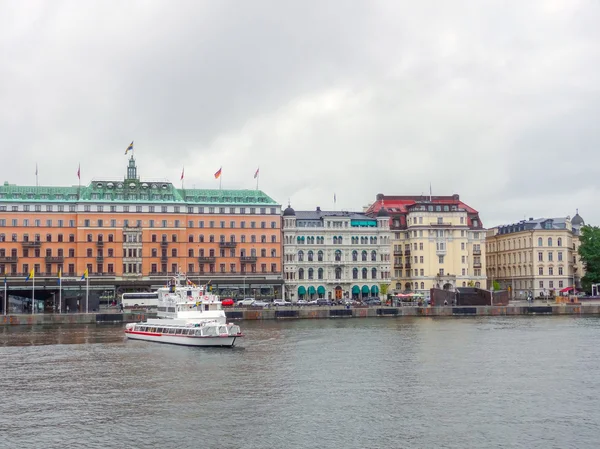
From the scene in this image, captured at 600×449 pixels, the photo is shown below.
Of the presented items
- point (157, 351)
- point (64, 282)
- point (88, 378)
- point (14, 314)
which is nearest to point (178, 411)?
point (88, 378)

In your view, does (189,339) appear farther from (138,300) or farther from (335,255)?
(335,255)

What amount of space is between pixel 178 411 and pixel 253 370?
17.9m

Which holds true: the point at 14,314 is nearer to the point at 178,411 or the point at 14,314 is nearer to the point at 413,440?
the point at 178,411

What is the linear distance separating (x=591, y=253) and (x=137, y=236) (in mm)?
100430

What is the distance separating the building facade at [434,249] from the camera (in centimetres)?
17875

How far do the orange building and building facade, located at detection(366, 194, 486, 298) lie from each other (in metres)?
31.2

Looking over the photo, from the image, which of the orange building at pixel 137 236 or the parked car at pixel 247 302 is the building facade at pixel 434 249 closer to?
the orange building at pixel 137 236

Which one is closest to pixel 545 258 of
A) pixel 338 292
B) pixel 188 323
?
pixel 338 292

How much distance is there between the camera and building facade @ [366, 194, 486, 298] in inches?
7037

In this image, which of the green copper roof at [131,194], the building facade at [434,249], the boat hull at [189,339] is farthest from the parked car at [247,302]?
the boat hull at [189,339]

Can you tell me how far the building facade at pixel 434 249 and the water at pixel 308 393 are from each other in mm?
81821

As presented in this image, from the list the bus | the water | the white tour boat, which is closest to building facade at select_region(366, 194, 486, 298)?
the bus

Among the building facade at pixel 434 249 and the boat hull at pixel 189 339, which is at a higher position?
the building facade at pixel 434 249

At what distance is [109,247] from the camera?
162000 millimetres
